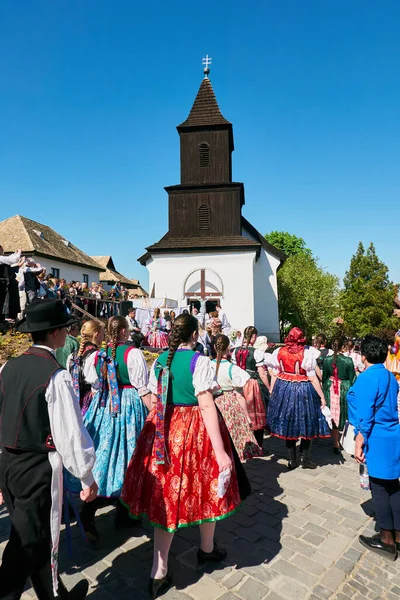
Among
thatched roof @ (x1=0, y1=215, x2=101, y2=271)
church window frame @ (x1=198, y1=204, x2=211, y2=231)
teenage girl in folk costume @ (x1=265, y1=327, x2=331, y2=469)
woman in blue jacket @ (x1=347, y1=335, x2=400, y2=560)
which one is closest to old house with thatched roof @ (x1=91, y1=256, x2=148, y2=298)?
thatched roof @ (x1=0, y1=215, x2=101, y2=271)

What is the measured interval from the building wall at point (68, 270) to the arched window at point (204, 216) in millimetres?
12186

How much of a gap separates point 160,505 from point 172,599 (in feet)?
2.12

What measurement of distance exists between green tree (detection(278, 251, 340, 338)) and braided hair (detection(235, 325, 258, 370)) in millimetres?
28397

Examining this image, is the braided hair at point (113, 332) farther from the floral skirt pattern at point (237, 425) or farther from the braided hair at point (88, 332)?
the floral skirt pattern at point (237, 425)

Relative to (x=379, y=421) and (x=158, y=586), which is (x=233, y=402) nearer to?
(x=379, y=421)

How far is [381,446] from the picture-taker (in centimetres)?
334

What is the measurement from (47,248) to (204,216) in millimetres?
13691

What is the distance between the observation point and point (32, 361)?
226cm

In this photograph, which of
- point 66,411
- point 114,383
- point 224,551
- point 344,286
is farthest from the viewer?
point 344,286

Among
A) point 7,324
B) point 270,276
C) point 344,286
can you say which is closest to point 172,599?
point 7,324

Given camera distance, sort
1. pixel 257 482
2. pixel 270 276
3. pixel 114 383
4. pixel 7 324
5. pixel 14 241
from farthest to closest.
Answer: pixel 14 241
pixel 270 276
pixel 7 324
pixel 257 482
pixel 114 383

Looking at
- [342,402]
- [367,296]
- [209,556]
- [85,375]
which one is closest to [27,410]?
[85,375]

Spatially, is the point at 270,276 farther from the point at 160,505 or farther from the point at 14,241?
the point at 160,505

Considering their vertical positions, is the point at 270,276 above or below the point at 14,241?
below
